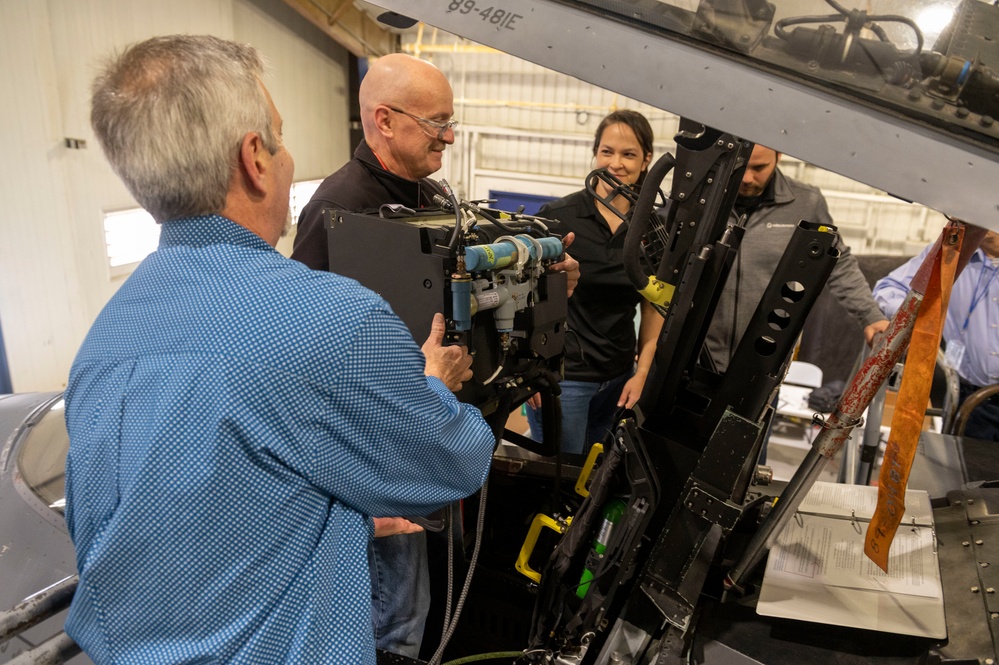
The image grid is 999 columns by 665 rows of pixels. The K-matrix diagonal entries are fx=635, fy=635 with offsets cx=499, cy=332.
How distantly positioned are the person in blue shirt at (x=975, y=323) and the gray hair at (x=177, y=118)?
290 cm

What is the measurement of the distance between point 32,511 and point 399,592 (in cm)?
99

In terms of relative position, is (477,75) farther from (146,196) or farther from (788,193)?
(146,196)

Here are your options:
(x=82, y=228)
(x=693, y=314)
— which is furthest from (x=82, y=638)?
(x=82, y=228)

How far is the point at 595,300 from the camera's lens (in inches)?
110

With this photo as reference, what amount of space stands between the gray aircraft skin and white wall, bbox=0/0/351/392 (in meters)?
2.20

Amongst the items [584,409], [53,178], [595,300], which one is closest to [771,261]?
[595,300]

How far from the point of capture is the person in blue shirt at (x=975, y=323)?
9.50 ft

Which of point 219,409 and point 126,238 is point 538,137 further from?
point 219,409

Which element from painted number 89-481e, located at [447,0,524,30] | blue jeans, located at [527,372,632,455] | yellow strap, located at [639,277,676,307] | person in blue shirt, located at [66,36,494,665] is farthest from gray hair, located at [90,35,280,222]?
blue jeans, located at [527,372,632,455]

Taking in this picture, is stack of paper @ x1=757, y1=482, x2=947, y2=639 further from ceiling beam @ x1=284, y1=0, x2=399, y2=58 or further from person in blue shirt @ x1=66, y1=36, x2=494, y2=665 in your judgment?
ceiling beam @ x1=284, y1=0, x2=399, y2=58

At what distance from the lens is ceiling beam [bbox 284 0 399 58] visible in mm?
6508

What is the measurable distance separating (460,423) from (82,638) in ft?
2.29

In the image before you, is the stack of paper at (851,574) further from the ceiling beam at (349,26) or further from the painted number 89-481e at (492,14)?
the ceiling beam at (349,26)

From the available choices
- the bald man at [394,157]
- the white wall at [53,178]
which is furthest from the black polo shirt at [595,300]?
the white wall at [53,178]
